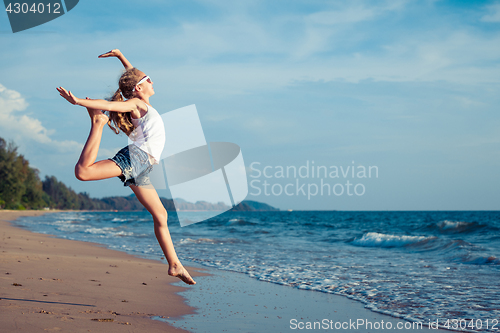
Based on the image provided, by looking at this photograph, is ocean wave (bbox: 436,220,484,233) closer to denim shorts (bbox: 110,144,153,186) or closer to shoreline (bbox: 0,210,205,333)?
shoreline (bbox: 0,210,205,333)

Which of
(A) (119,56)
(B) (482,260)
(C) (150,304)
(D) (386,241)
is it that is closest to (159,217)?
(A) (119,56)

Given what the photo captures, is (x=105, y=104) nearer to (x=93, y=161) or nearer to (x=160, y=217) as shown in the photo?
(x=93, y=161)

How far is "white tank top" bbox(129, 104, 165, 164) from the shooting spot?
2.89 m

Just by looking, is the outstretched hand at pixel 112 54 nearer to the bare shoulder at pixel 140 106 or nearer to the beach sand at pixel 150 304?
the bare shoulder at pixel 140 106

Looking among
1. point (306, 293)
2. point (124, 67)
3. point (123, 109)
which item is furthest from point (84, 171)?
point (306, 293)

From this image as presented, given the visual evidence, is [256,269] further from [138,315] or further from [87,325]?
[87,325]

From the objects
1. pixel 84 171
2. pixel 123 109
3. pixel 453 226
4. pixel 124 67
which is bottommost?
pixel 453 226

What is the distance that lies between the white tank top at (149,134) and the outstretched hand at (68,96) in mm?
510

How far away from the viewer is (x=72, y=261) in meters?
8.05

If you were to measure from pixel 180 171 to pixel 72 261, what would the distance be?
3833 mm

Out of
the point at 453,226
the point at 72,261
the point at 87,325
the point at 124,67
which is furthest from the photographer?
the point at 453,226

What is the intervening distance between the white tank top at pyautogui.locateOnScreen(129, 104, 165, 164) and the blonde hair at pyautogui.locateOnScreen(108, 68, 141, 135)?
70 mm

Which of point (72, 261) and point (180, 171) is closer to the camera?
point (180, 171)

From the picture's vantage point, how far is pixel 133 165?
2.77 m
